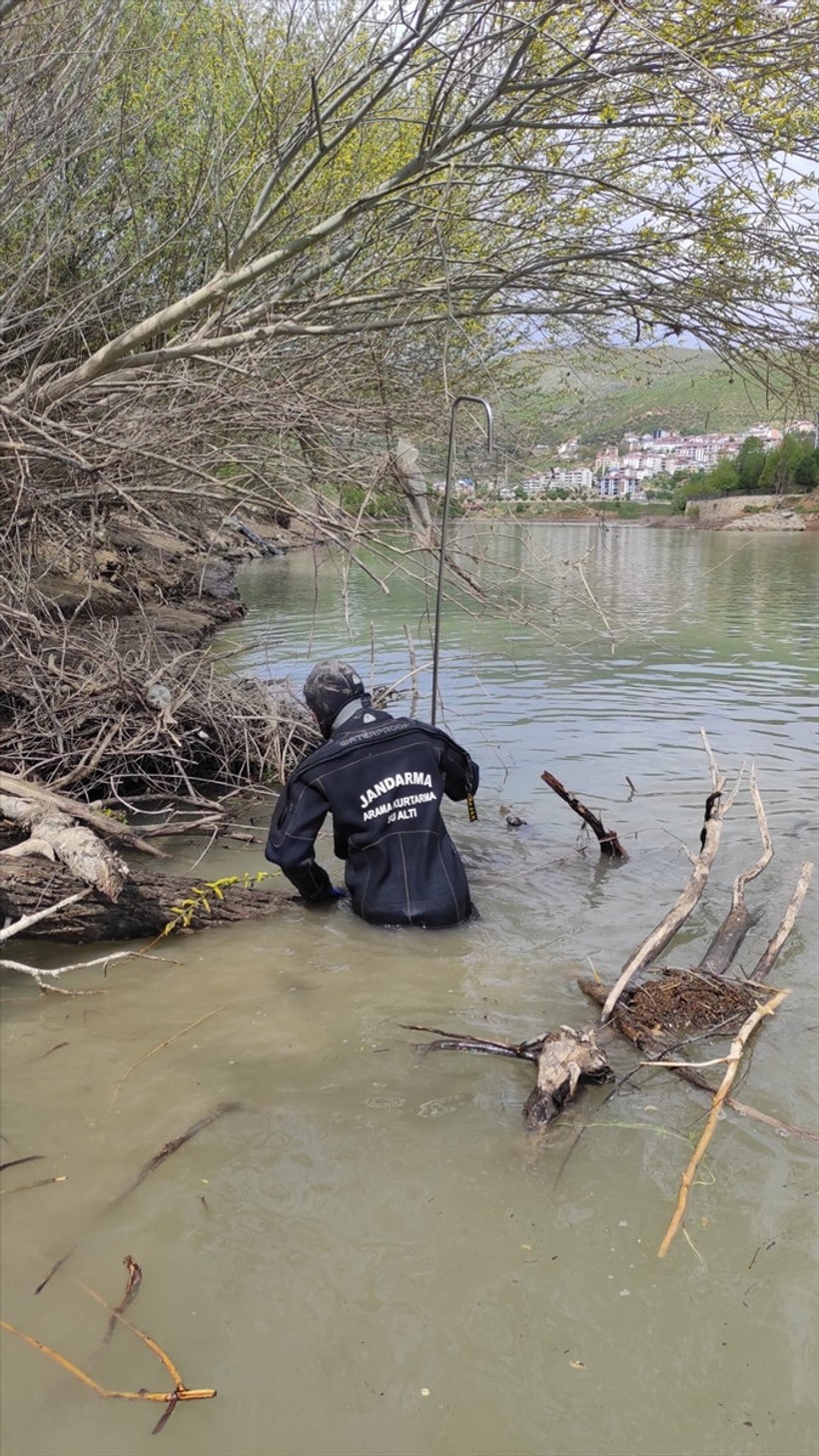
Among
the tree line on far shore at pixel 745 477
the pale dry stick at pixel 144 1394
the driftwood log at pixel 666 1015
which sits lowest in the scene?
the pale dry stick at pixel 144 1394

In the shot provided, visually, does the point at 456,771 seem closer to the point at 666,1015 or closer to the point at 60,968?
the point at 666,1015

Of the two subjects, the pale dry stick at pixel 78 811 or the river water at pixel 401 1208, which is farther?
the pale dry stick at pixel 78 811

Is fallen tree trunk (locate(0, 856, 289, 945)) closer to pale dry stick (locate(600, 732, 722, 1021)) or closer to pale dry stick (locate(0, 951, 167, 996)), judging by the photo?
pale dry stick (locate(0, 951, 167, 996))

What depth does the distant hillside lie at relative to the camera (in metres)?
6.77

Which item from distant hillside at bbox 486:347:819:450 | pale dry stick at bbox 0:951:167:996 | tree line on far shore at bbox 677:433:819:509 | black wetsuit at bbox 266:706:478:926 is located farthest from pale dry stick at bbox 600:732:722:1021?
tree line on far shore at bbox 677:433:819:509

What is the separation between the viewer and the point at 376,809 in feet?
15.2

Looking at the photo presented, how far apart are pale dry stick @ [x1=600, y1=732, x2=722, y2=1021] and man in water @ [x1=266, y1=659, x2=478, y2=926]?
1.12m

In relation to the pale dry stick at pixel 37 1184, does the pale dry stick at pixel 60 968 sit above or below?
above

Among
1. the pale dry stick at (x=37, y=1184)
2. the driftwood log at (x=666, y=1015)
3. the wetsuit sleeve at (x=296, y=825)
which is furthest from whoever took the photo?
the wetsuit sleeve at (x=296, y=825)

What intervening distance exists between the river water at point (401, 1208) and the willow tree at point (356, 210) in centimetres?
199

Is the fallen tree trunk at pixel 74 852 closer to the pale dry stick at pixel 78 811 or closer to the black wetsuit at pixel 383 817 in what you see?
the pale dry stick at pixel 78 811

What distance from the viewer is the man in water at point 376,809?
4578 millimetres

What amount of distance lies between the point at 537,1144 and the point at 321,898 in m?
2.32

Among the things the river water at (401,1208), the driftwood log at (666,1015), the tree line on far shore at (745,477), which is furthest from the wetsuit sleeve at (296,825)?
the tree line on far shore at (745,477)
